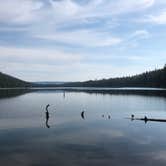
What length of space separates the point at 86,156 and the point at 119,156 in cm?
314

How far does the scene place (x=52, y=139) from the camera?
4581 centimetres

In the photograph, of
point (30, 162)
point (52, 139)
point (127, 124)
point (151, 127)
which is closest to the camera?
point (30, 162)

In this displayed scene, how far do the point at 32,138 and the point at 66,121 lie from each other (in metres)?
20.1

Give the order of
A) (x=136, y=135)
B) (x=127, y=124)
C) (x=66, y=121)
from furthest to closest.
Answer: (x=66, y=121) → (x=127, y=124) → (x=136, y=135)

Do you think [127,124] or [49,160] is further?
[127,124]

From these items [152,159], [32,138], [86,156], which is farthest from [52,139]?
[152,159]

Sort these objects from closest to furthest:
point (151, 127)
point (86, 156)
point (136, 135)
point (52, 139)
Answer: point (86, 156)
point (52, 139)
point (136, 135)
point (151, 127)

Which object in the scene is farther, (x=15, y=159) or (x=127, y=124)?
(x=127, y=124)

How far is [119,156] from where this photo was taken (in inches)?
1421

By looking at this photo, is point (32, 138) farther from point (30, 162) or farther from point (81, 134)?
point (30, 162)

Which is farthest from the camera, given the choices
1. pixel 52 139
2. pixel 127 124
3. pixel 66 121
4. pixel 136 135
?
pixel 66 121

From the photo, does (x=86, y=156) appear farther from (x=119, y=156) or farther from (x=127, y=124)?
(x=127, y=124)

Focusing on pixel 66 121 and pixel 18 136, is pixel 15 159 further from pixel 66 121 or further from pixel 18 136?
pixel 66 121

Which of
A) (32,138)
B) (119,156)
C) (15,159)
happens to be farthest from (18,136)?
(119,156)
